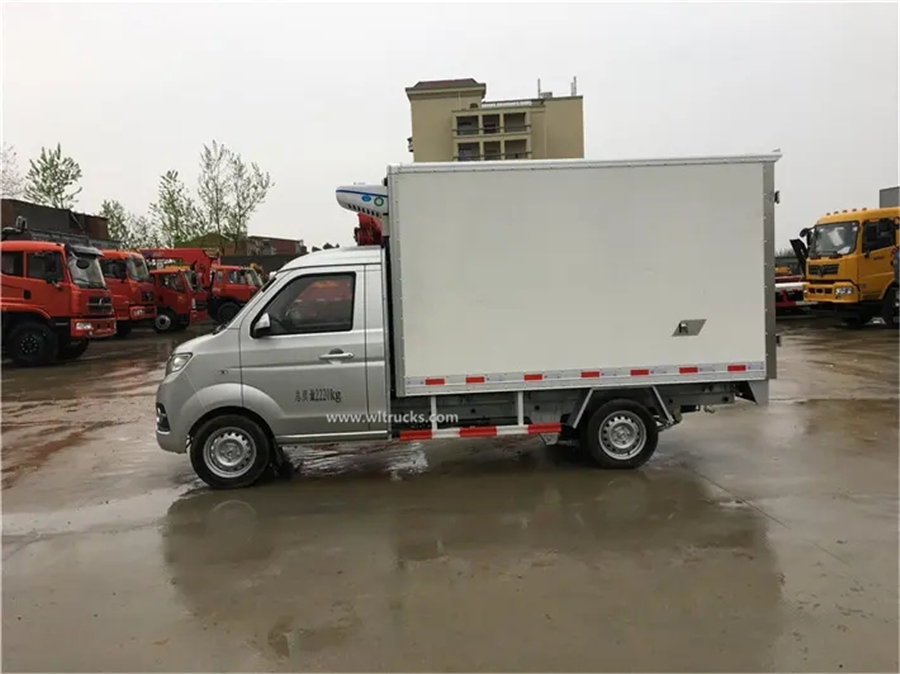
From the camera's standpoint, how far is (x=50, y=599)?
439 centimetres

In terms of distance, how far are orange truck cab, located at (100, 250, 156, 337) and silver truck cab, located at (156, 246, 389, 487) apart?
728 inches

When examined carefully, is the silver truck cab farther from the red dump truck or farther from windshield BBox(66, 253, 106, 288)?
windshield BBox(66, 253, 106, 288)

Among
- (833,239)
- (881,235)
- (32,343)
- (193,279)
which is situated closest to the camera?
(32,343)

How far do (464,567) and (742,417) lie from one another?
5882 mm

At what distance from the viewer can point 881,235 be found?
19703mm

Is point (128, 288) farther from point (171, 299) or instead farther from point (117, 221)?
point (117, 221)

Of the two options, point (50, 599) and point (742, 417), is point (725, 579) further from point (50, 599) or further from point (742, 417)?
point (742, 417)

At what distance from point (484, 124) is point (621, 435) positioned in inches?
2980

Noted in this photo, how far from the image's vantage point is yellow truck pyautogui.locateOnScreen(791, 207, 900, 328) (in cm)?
1972

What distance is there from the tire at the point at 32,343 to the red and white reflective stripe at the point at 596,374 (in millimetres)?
14124

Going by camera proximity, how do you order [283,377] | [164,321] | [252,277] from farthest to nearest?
1. [252,277]
2. [164,321]
3. [283,377]

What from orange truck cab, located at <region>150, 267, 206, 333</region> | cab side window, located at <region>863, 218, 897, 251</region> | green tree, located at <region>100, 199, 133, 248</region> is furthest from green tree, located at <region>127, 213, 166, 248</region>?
cab side window, located at <region>863, 218, 897, 251</region>

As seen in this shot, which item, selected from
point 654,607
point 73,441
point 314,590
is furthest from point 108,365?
point 654,607

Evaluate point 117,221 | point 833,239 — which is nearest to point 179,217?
point 117,221
